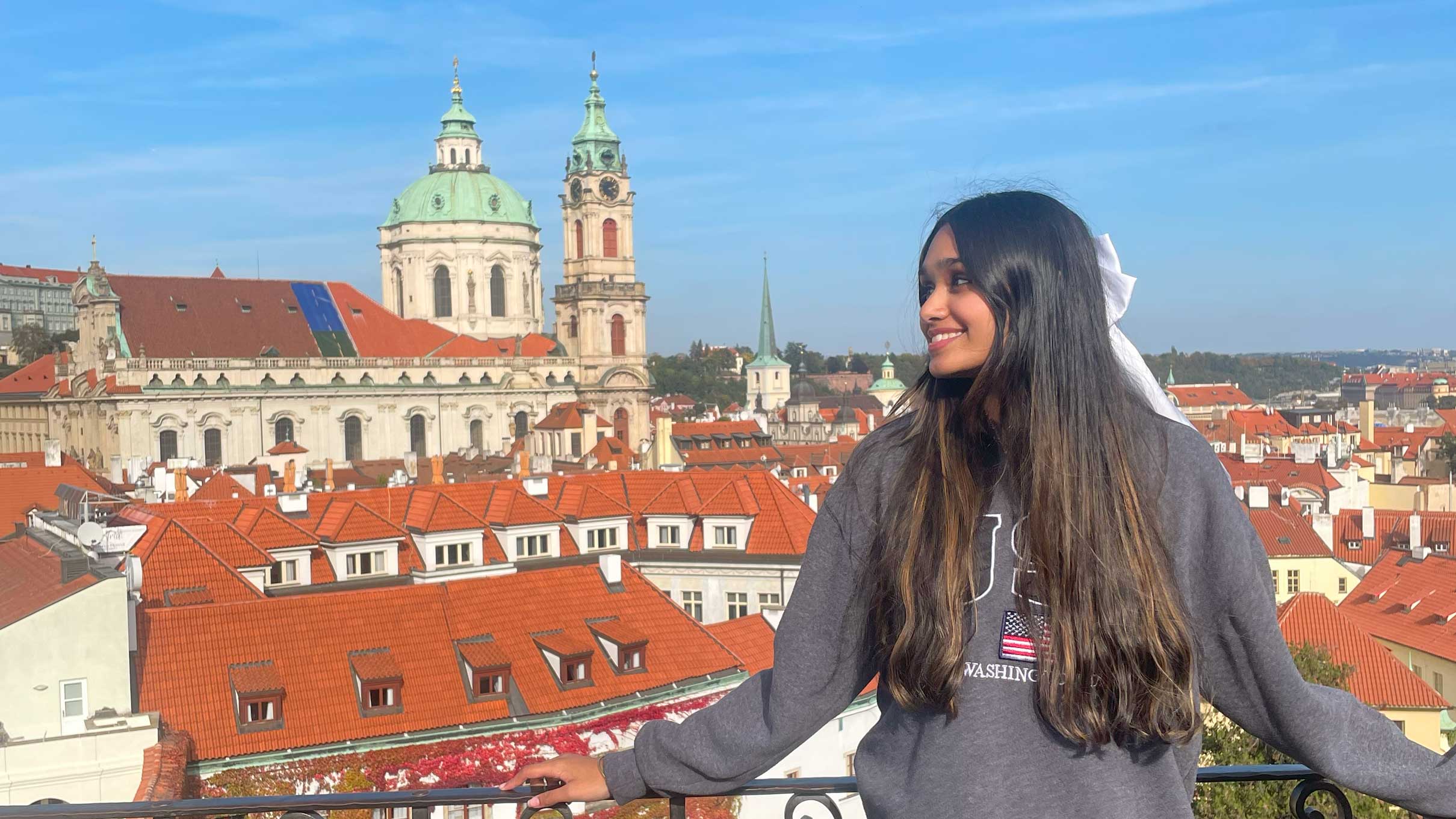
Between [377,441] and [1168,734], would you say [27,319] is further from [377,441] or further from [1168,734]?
[1168,734]

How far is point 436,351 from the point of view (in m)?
74.8

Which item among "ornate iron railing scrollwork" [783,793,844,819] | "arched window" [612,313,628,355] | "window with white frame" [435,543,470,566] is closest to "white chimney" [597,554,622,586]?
"window with white frame" [435,543,470,566]

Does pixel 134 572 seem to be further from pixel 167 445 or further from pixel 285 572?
pixel 167 445

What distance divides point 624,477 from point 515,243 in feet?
166

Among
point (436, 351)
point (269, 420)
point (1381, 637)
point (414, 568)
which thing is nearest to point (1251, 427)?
point (436, 351)

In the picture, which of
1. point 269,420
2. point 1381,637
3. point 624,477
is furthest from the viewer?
point 269,420

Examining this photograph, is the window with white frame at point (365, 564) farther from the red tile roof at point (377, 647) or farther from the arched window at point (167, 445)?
the arched window at point (167, 445)

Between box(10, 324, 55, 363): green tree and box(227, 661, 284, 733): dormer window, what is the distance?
3708 inches

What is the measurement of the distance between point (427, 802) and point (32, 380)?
79.5m

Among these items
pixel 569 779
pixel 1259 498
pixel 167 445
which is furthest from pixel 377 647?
pixel 167 445

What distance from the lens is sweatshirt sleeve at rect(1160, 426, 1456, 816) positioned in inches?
89.5

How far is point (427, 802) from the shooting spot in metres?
3.00

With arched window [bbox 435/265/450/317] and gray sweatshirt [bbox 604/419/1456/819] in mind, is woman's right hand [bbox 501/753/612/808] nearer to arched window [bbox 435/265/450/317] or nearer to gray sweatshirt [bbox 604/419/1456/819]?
gray sweatshirt [bbox 604/419/1456/819]

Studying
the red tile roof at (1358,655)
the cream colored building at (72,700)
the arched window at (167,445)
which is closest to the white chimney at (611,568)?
the cream colored building at (72,700)
